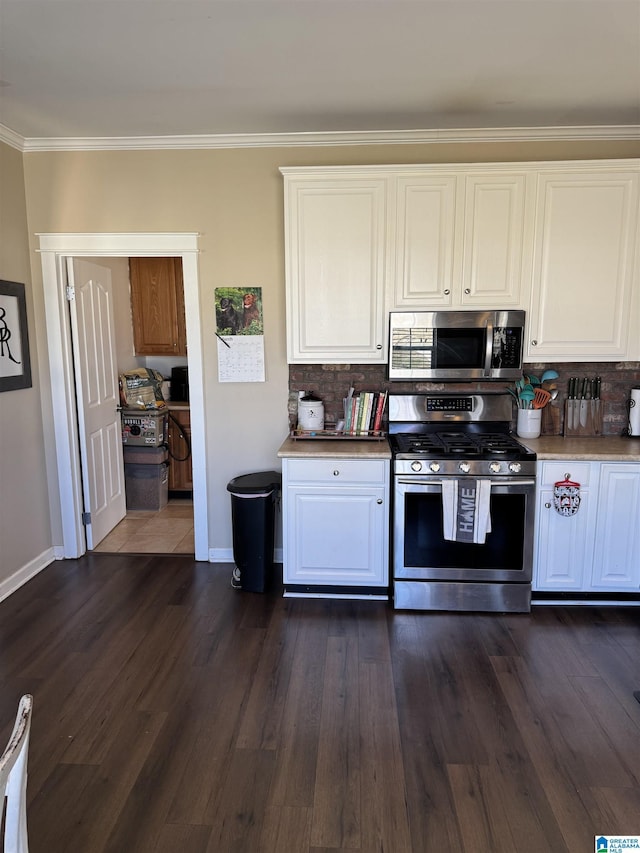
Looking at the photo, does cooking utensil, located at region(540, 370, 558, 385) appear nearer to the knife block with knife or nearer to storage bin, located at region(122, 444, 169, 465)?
the knife block with knife

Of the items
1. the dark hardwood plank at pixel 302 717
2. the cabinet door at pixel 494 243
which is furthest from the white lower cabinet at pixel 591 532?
the dark hardwood plank at pixel 302 717

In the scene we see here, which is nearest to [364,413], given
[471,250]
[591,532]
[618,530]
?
[471,250]

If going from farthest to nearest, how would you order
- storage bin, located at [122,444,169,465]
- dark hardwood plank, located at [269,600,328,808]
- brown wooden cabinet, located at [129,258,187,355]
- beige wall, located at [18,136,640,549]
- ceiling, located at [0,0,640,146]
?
brown wooden cabinet, located at [129,258,187,355], storage bin, located at [122,444,169,465], beige wall, located at [18,136,640,549], ceiling, located at [0,0,640,146], dark hardwood plank, located at [269,600,328,808]

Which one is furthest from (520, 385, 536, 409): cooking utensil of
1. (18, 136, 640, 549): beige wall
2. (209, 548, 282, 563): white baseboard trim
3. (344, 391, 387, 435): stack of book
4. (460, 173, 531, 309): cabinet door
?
(209, 548, 282, 563): white baseboard trim

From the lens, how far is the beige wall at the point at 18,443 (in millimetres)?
3178

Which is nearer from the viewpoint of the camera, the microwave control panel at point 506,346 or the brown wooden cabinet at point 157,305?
the microwave control panel at point 506,346

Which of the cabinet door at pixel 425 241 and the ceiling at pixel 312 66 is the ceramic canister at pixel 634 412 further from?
the ceiling at pixel 312 66

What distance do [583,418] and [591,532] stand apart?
76cm

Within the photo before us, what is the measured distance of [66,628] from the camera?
2.85 m

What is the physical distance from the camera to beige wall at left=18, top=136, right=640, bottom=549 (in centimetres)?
323

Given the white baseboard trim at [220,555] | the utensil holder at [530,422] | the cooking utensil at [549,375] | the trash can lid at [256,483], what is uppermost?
the cooking utensil at [549,375]

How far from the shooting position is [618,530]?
294cm

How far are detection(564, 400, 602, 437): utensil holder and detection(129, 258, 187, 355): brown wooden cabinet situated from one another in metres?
3.31

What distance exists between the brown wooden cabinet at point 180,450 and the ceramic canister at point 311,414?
180cm
